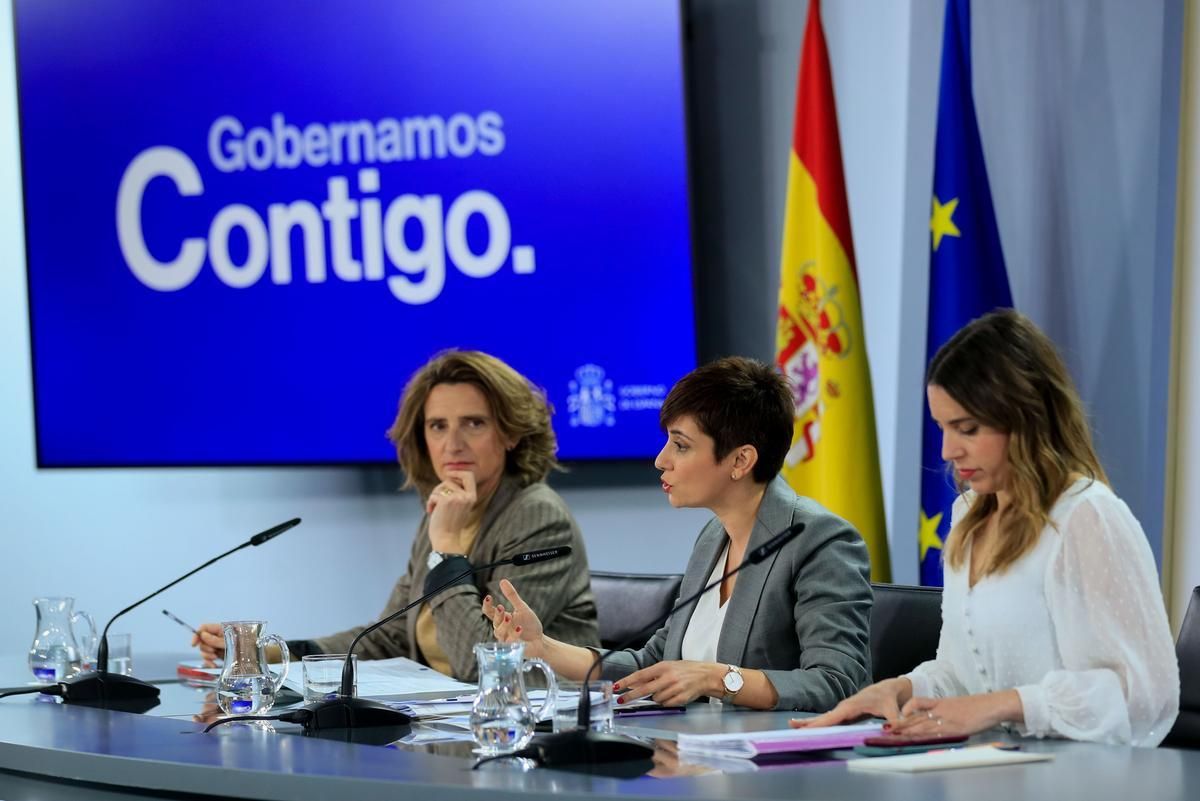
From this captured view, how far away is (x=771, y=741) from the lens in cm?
196

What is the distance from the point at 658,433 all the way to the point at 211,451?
1492 mm

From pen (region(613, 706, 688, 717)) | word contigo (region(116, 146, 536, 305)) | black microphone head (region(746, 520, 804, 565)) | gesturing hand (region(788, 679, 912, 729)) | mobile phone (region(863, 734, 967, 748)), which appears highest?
word contigo (region(116, 146, 536, 305))

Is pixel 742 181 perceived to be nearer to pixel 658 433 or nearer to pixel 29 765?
pixel 658 433

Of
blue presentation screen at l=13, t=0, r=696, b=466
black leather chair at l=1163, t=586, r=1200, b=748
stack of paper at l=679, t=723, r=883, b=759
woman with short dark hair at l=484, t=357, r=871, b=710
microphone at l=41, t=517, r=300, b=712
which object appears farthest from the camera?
blue presentation screen at l=13, t=0, r=696, b=466

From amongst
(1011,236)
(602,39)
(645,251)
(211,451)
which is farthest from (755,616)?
(211,451)

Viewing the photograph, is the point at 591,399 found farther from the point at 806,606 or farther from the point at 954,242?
the point at 806,606

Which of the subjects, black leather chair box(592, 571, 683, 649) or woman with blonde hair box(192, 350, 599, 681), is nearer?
woman with blonde hair box(192, 350, 599, 681)

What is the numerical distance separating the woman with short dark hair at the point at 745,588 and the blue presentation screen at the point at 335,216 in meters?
1.59

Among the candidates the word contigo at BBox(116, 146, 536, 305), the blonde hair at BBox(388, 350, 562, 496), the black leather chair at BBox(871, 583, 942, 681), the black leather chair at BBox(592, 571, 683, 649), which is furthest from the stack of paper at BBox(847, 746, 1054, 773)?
the word contigo at BBox(116, 146, 536, 305)

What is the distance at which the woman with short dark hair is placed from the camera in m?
2.45

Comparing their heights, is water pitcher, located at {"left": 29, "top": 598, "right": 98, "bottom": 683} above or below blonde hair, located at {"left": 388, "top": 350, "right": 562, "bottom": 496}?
below

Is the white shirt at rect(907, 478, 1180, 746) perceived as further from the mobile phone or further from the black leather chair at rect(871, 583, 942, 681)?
the black leather chair at rect(871, 583, 942, 681)

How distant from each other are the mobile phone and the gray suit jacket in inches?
43.9

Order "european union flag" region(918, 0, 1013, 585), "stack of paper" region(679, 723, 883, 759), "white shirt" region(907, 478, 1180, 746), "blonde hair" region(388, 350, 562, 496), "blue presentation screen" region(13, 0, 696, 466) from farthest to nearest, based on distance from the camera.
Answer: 1. "blue presentation screen" region(13, 0, 696, 466)
2. "european union flag" region(918, 0, 1013, 585)
3. "blonde hair" region(388, 350, 562, 496)
4. "white shirt" region(907, 478, 1180, 746)
5. "stack of paper" region(679, 723, 883, 759)
